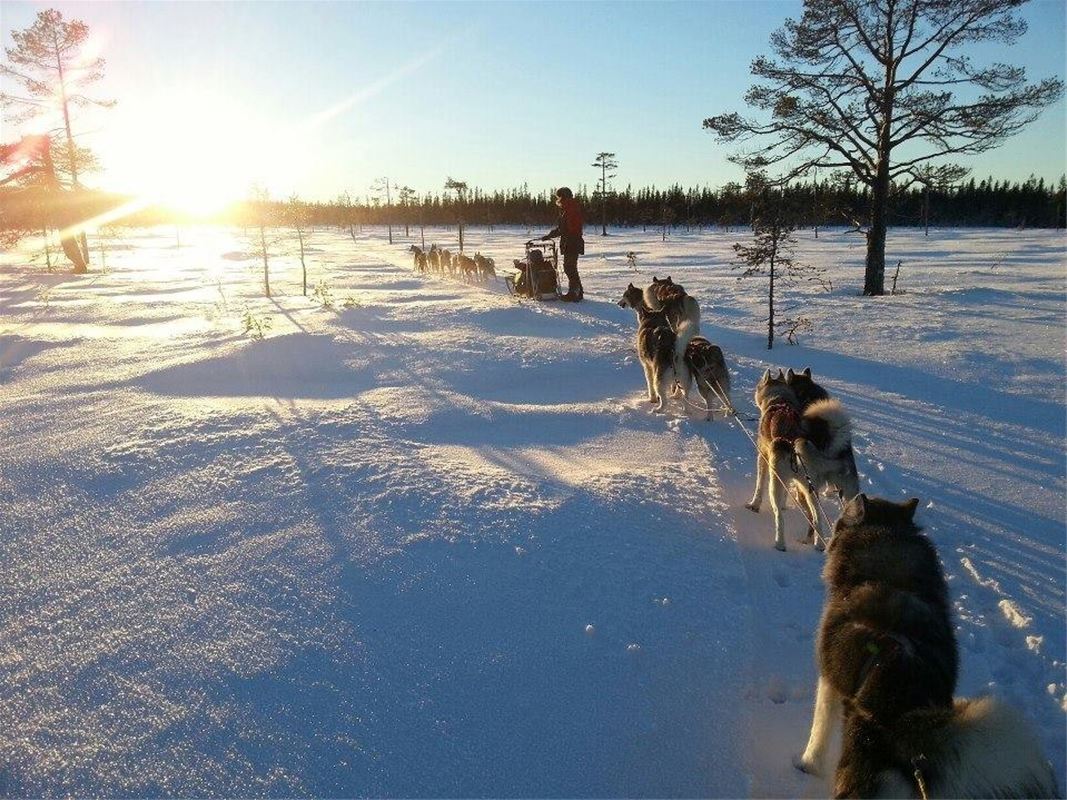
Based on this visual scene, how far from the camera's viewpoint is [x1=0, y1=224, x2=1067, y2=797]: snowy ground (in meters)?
1.86

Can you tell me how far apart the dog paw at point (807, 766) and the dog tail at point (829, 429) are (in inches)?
66.4

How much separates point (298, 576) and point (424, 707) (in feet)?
3.40

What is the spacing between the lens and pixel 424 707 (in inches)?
78.8

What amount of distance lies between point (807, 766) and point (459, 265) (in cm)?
1944

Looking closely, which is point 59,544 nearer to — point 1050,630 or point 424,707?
point 424,707

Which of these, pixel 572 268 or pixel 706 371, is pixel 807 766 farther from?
pixel 572 268

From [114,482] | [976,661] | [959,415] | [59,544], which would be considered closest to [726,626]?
[976,661]

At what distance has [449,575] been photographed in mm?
2738

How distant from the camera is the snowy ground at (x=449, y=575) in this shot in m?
1.86

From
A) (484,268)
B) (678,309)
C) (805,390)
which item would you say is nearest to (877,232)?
(678,309)

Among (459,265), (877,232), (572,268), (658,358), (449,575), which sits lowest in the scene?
(449,575)

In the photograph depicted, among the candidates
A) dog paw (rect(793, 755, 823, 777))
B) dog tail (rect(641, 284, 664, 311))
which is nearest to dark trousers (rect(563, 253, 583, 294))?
dog tail (rect(641, 284, 664, 311))

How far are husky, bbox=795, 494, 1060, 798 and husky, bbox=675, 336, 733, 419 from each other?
3.16 meters

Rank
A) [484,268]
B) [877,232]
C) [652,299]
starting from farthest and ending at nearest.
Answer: [484,268], [877,232], [652,299]
